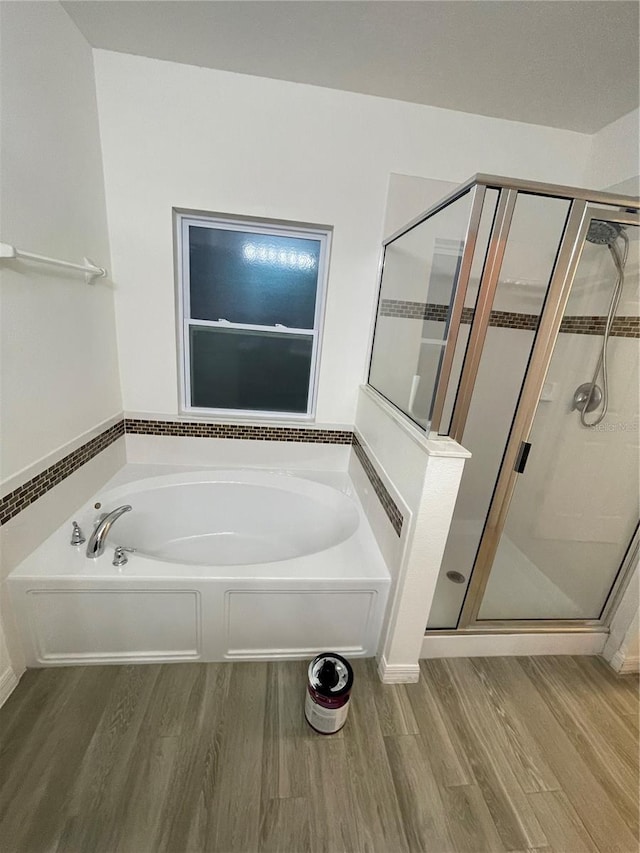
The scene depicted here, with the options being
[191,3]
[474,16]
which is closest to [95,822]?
[191,3]

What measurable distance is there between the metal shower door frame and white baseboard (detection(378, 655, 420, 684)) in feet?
0.95

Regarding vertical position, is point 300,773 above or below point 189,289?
below

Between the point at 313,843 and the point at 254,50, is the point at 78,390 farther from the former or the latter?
the point at 313,843

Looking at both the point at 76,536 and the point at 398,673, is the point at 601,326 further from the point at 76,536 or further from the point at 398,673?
the point at 76,536

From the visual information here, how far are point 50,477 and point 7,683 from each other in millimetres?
773

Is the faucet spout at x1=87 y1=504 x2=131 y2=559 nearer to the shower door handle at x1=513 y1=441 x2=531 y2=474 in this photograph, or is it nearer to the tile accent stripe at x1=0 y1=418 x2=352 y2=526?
the tile accent stripe at x1=0 y1=418 x2=352 y2=526

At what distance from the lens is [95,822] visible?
1002 millimetres

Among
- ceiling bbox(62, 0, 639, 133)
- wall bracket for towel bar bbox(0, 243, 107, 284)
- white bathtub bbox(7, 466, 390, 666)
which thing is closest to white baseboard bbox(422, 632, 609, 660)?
white bathtub bbox(7, 466, 390, 666)

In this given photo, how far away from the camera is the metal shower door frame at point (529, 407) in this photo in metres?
1.14

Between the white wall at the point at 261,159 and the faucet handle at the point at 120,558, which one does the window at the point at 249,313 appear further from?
the faucet handle at the point at 120,558

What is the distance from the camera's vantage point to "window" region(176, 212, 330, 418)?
2014mm

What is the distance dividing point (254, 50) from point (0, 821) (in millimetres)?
2917

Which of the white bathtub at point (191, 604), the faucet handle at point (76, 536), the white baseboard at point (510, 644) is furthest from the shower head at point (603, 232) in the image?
the faucet handle at point (76, 536)

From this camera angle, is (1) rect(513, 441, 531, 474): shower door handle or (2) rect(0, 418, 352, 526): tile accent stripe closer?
(1) rect(513, 441, 531, 474): shower door handle
